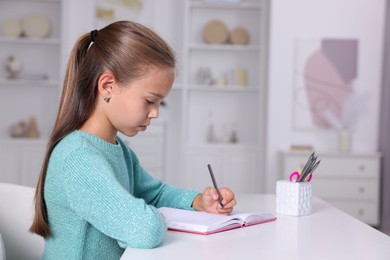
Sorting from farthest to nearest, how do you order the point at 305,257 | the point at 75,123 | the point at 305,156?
the point at 305,156 < the point at 75,123 < the point at 305,257

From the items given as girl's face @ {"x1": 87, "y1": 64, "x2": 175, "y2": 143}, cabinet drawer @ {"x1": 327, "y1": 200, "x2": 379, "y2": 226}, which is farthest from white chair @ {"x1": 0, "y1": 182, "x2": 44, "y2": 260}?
cabinet drawer @ {"x1": 327, "y1": 200, "x2": 379, "y2": 226}

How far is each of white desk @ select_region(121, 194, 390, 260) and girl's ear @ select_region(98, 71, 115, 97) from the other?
15.0 inches

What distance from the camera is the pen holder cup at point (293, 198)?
6.11 ft

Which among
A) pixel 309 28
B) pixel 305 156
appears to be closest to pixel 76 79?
pixel 305 156

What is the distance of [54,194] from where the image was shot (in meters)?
1.60

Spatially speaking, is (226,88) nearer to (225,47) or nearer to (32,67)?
(225,47)

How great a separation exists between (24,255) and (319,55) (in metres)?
3.94

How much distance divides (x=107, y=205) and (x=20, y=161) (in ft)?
14.5

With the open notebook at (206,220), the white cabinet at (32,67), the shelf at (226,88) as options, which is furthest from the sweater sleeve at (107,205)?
the white cabinet at (32,67)

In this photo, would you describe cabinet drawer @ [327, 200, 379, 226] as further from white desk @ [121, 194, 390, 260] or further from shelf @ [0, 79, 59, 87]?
white desk @ [121, 194, 390, 260]

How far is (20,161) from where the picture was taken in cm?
564

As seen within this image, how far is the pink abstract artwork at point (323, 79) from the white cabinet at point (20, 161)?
2242 millimetres

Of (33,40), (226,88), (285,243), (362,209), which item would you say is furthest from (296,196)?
(33,40)

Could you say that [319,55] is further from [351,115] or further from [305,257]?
[305,257]
